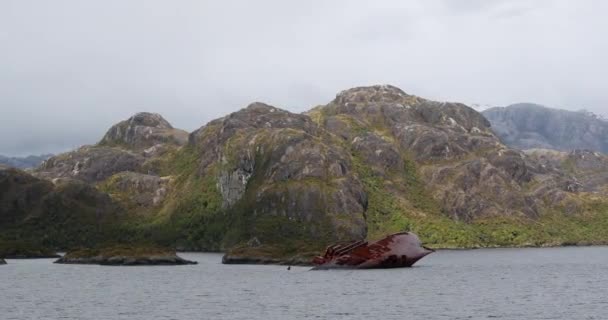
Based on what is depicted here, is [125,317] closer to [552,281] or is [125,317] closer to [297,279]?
[297,279]

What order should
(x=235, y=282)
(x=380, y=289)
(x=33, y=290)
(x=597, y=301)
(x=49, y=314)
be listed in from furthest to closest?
(x=235, y=282) < (x=33, y=290) < (x=380, y=289) < (x=597, y=301) < (x=49, y=314)

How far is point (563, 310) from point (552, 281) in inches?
2296

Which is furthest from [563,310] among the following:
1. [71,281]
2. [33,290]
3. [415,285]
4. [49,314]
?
[71,281]

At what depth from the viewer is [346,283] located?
166 metres

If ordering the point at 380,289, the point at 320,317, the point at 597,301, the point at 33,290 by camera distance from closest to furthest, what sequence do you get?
the point at 320,317 < the point at 597,301 < the point at 380,289 < the point at 33,290

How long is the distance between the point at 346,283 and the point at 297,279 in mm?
22370

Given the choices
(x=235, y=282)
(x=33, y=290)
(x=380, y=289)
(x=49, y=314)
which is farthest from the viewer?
(x=235, y=282)

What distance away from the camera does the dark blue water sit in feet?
361

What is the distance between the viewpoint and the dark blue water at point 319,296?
110062 millimetres

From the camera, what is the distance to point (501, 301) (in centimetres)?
12281

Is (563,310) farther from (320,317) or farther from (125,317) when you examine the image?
(125,317)

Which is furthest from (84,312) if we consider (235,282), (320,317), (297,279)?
(297,279)

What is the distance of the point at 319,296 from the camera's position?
13712cm

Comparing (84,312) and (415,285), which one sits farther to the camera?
(415,285)
